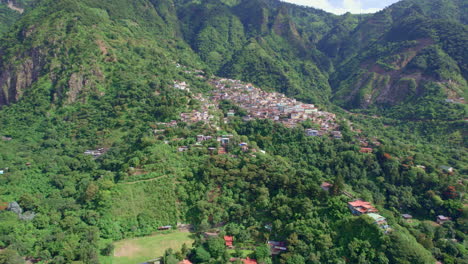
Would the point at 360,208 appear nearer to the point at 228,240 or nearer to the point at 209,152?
the point at 228,240

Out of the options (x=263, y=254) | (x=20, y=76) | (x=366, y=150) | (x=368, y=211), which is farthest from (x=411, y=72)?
(x=20, y=76)

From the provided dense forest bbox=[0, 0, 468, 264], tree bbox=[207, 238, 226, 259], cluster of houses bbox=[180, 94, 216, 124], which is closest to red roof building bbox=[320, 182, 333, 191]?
dense forest bbox=[0, 0, 468, 264]

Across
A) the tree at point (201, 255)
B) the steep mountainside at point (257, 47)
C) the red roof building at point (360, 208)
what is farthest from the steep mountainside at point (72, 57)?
the red roof building at point (360, 208)

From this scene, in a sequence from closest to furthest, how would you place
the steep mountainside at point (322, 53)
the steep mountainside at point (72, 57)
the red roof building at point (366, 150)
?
1. the red roof building at point (366, 150)
2. the steep mountainside at point (72, 57)
3. the steep mountainside at point (322, 53)

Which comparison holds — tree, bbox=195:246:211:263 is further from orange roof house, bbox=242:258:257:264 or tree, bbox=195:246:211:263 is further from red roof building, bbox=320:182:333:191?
red roof building, bbox=320:182:333:191

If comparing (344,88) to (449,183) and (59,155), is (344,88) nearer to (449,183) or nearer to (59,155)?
(449,183)

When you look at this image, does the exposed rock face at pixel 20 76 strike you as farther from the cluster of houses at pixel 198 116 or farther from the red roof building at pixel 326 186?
the red roof building at pixel 326 186
